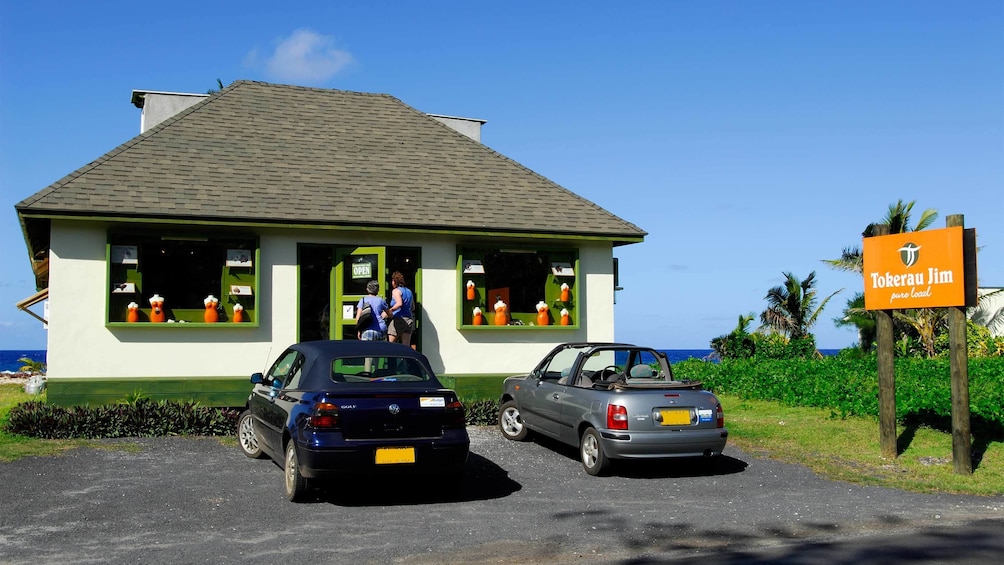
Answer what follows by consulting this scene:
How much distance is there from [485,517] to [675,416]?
3.17 meters

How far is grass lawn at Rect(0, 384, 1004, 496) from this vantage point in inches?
424

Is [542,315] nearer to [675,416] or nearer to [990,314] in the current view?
[675,416]

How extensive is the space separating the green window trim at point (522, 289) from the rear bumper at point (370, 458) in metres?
7.19

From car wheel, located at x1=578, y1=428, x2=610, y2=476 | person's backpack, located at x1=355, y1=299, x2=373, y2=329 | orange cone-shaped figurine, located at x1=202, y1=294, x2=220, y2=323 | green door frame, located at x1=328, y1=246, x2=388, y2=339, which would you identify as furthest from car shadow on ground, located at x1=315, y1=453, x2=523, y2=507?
orange cone-shaped figurine, located at x1=202, y1=294, x2=220, y2=323

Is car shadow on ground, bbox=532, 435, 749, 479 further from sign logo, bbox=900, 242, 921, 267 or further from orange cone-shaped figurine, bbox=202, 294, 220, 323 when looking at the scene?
orange cone-shaped figurine, bbox=202, 294, 220, 323

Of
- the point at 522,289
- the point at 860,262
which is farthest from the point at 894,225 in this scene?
the point at 522,289

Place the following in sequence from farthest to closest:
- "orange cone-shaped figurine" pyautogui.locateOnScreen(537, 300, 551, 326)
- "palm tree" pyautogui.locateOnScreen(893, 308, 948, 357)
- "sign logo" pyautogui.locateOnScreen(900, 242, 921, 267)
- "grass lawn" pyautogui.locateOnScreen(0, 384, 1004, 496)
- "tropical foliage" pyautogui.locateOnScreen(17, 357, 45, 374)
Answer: "palm tree" pyautogui.locateOnScreen(893, 308, 948, 357) < "tropical foliage" pyautogui.locateOnScreen(17, 357, 45, 374) < "orange cone-shaped figurine" pyautogui.locateOnScreen(537, 300, 551, 326) < "sign logo" pyautogui.locateOnScreen(900, 242, 921, 267) < "grass lawn" pyautogui.locateOnScreen(0, 384, 1004, 496)

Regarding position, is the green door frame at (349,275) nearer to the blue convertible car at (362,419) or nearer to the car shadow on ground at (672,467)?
the car shadow on ground at (672,467)

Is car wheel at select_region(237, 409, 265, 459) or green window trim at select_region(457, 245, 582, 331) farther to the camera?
green window trim at select_region(457, 245, 582, 331)

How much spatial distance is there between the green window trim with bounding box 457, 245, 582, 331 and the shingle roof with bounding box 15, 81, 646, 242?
2.04ft

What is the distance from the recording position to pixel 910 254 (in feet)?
38.2

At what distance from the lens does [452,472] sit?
361 inches

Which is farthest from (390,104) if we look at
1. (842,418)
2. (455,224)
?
(842,418)

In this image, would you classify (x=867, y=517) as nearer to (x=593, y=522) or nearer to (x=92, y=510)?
(x=593, y=522)
